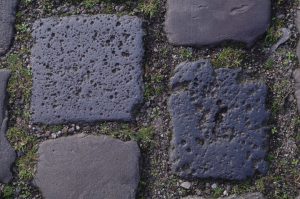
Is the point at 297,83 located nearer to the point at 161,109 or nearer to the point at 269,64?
the point at 269,64

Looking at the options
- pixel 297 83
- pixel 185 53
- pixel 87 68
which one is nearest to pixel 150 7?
pixel 185 53

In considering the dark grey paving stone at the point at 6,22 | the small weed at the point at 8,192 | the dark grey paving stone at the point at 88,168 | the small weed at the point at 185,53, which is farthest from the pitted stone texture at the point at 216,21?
the small weed at the point at 8,192

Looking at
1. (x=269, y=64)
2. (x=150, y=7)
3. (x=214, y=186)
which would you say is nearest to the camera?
(x=214, y=186)

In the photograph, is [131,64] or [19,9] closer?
[131,64]

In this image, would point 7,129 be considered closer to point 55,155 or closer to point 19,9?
point 55,155

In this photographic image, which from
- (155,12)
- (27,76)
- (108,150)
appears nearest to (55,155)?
(108,150)

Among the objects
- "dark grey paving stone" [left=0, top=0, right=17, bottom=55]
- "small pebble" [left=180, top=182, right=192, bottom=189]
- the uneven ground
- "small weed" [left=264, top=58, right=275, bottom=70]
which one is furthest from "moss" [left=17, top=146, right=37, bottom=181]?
"small weed" [left=264, top=58, right=275, bottom=70]
